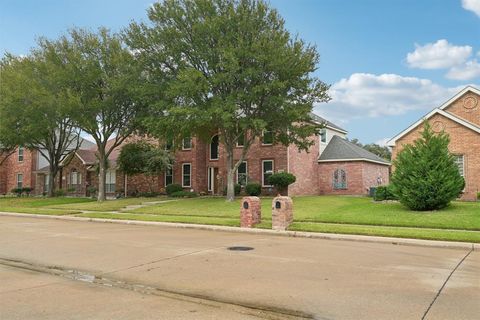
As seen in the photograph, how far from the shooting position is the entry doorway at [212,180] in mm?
35719

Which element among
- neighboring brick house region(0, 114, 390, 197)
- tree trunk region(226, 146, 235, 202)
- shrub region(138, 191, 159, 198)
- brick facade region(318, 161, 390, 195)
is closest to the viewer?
tree trunk region(226, 146, 235, 202)

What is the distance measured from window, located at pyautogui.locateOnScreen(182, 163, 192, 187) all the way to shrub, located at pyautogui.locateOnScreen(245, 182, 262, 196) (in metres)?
6.63

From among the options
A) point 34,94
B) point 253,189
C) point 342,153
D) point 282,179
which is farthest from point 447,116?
point 34,94

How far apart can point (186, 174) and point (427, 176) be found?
70.5 feet

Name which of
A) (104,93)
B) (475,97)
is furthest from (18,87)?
(475,97)

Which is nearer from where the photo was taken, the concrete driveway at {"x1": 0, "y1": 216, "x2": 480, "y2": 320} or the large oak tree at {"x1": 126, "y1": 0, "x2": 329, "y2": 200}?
the concrete driveway at {"x1": 0, "y1": 216, "x2": 480, "y2": 320}

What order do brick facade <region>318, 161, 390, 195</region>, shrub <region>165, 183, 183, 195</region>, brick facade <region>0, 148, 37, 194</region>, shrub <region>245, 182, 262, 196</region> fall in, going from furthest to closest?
brick facade <region>0, 148, 37, 194</region> < shrub <region>165, 183, 183, 195</region> < brick facade <region>318, 161, 390, 195</region> < shrub <region>245, 182, 262, 196</region>

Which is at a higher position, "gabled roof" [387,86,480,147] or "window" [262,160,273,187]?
"gabled roof" [387,86,480,147]

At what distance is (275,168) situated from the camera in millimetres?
32094

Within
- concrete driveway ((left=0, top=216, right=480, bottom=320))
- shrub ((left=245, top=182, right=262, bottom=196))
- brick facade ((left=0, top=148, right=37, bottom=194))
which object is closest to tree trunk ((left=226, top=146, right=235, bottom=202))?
shrub ((left=245, top=182, right=262, bottom=196))

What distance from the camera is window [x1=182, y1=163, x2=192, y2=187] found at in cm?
3621

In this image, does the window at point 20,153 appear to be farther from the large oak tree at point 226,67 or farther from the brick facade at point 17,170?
the large oak tree at point 226,67

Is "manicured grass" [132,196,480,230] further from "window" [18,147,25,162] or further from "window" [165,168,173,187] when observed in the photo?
"window" [18,147,25,162]

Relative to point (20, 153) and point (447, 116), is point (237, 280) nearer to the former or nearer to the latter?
point (447, 116)
